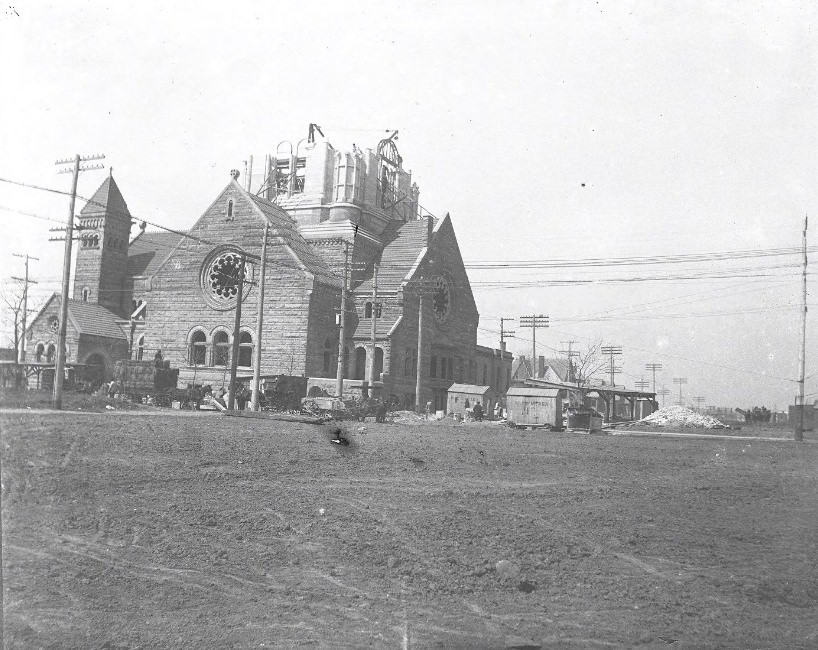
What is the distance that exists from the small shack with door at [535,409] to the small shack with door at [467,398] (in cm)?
784

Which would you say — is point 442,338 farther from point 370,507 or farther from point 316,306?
point 370,507

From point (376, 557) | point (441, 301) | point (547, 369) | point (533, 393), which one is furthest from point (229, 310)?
point (547, 369)

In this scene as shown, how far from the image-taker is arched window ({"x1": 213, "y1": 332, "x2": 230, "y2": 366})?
42.5 metres

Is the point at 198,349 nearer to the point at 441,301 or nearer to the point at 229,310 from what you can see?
the point at 229,310

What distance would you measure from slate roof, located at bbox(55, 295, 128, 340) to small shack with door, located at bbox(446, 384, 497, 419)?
23.2m

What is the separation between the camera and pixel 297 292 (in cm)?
4175

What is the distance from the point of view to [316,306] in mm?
41781

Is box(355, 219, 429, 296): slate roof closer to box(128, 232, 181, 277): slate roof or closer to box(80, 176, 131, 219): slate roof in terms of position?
box(128, 232, 181, 277): slate roof

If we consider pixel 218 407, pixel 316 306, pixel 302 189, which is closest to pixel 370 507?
pixel 218 407

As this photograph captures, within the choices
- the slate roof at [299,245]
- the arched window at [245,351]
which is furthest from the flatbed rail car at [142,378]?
the slate roof at [299,245]

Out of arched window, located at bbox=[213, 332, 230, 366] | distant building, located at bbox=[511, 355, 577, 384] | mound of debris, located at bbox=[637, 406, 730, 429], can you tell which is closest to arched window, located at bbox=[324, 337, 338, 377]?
arched window, located at bbox=[213, 332, 230, 366]

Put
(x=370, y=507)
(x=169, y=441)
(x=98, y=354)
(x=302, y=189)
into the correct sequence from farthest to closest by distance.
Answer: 1. (x=302, y=189)
2. (x=98, y=354)
3. (x=169, y=441)
4. (x=370, y=507)

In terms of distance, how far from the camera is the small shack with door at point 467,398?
144 feet

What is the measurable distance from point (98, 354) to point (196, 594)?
146ft
